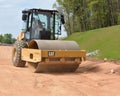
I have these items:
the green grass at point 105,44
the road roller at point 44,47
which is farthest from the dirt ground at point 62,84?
Result: the green grass at point 105,44

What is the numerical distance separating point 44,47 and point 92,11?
53.4 meters

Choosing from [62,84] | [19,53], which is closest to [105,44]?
[19,53]

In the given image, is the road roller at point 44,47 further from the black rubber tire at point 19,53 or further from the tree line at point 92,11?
the tree line at point 92,11

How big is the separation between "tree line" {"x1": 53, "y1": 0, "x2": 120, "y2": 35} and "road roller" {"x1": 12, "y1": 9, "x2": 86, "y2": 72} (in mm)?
45804

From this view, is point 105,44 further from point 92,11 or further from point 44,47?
point 92,11

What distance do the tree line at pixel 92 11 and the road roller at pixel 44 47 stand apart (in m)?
45.8

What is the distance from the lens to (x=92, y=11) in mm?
71438

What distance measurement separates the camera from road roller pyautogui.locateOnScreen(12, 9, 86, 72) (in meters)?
18.6

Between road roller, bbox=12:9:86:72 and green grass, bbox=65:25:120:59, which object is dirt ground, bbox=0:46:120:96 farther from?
green grass, bbox=65:25:120:59

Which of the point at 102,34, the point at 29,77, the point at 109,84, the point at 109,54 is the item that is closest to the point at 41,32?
the point at 29,77

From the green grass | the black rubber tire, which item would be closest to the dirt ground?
the black rubber tire

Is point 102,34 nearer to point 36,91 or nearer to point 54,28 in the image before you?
point 54,28

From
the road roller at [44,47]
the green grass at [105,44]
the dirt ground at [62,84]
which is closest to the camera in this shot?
the dirt ground at [62,84]

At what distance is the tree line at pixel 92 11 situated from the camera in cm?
6919
